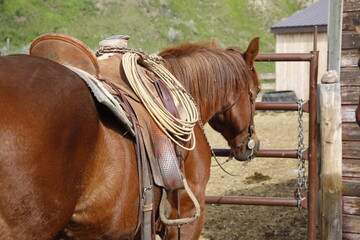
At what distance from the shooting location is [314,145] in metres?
3.61

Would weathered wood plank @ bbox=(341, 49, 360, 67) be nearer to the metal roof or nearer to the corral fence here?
the corral fence

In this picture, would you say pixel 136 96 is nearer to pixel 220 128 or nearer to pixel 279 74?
pixel 220 128

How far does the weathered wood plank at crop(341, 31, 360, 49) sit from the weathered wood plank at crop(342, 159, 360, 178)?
0.94m

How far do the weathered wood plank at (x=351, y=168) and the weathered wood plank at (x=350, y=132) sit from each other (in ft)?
0.60

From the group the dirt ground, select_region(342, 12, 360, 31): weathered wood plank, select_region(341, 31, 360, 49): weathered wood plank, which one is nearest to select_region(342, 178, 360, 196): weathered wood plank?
the dirt ground

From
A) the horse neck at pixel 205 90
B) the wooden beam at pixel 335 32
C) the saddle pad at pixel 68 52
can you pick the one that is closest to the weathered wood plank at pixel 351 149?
the wooden beam at pixel 335 32

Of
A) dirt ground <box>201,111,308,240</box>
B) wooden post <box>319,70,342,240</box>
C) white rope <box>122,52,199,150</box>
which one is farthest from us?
dirt ground <box>201,111,308,240</box>

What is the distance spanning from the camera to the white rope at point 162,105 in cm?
242

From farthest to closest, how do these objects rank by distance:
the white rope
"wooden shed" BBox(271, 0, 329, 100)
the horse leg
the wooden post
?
1. "wooden shed" BBox(271, 0, 329, 100)
2. the wooden post
3. the horse leg
4. the white rope

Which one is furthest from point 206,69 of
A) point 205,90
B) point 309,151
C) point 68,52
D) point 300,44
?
point 300,44

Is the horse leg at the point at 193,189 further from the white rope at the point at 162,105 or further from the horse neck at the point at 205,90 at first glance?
the horse neck at the point at 205,90

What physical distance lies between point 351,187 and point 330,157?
338mm

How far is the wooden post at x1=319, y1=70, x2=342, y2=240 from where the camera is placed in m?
3.54

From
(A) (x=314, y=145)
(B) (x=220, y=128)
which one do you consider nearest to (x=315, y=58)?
(A) (x=314, y=145)
